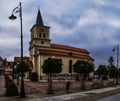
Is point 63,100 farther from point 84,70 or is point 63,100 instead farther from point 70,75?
point 70,75

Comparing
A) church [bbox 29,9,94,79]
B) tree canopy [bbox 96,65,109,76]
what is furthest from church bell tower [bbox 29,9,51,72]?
tree canopy [bbox 96,65,109,76]

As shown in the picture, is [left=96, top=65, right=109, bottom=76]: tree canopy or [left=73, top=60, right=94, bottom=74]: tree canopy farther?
[left=96, top=65, right=109, bottom=76]: tree canopy

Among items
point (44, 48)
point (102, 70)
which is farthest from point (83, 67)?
point (44, 48)

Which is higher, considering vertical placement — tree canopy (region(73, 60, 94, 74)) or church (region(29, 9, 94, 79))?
church (region(29, 9, 94, 79))

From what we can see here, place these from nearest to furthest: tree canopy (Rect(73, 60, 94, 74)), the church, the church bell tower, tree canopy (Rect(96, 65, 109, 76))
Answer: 1. tree canopy (Rect(73, 60, 94, 74))
2. tree canopy (Rect(96, 65, 109, 76))
3. the church
4. the church bell tower

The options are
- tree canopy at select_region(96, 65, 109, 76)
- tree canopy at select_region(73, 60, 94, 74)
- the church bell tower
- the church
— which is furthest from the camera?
the church bell tower

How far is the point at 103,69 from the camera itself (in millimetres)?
47438

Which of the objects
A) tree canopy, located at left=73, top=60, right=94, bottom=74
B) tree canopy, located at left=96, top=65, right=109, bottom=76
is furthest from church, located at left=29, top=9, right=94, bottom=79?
tree canopy, located at left=73, top=60, right=94, bottom=74

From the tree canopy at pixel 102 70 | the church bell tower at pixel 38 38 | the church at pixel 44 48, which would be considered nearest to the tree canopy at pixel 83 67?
the tree canopy at pixel 102 70

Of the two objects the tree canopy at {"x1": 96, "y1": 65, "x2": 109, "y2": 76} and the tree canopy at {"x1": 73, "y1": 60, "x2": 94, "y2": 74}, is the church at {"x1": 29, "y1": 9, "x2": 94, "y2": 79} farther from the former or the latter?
the tree canopy at {"x1": 73, "y1": 60, "x2": 94, "y2": 74}

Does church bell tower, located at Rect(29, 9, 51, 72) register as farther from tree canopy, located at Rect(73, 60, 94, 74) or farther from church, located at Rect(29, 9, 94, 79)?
tree canopy, located at Rect(73, 60, 94, 74)

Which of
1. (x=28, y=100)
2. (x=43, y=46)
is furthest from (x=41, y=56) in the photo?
(x=28, y=100)

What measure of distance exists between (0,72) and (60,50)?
48.2 meters

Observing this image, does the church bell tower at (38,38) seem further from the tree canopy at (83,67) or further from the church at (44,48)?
the tree canopy at (83,67)
